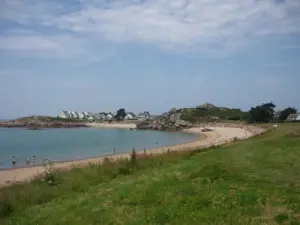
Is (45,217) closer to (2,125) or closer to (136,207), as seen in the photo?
(136,207)

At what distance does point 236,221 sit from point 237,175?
4804 mm

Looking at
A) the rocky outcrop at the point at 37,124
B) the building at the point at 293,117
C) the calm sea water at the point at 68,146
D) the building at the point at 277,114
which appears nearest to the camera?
the calm sea water at the point at 68,146

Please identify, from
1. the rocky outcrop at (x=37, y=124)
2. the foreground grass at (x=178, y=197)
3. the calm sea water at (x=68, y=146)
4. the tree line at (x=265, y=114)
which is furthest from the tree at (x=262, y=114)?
the foreground grass at (x=178, y=197)

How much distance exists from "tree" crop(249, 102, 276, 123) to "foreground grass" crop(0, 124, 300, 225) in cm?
9279

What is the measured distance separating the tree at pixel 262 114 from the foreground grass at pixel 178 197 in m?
92.8

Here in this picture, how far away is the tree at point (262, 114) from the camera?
106588 mm

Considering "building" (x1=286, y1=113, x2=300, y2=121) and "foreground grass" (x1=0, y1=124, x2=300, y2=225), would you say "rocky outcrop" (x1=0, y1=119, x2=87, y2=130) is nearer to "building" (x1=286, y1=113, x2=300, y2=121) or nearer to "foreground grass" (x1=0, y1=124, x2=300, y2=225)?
"building" (x1=286, y1=113, x2=300, y2=121)

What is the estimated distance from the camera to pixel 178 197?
33.8ft

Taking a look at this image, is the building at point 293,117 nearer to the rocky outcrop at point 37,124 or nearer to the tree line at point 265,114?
the tree line at point 265,114

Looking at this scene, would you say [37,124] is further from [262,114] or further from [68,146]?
[68,146]

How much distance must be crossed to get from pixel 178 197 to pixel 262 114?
334ft

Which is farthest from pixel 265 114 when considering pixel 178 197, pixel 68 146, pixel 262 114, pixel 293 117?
pixel 178 197

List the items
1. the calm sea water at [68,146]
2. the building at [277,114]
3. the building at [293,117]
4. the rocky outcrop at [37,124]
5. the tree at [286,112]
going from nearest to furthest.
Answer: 1. the calm sea water at [68,146]
2. the building at [293,117]
3. the tree at [286,112]
4. the building at [277,114]
5. the rocky outcrop at [37,124]

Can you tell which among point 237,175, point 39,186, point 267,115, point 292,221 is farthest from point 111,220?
point 267,115
